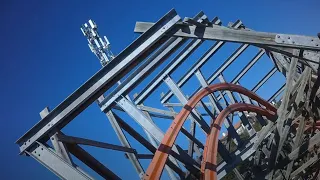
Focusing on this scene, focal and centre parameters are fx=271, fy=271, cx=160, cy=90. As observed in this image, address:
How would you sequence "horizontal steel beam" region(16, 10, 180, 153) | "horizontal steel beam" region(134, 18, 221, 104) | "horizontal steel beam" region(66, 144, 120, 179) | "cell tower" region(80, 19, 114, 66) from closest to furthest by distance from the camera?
"horizontal steel beam" region(16, 10, 180, 153) < "horizontal steel beam" region(66, 144, 120, 179) < "horizontal steel beam" region(134, 18, 221, 104) < "cell tower" region(80, 19, 114, 66)

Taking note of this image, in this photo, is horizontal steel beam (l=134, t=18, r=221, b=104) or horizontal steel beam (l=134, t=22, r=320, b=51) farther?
horizontal steel beam (l=134, t=18, r=221, b=104)

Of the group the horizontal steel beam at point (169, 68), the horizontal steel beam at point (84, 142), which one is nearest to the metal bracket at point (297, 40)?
the horizontal steel beam at point (84, 142)

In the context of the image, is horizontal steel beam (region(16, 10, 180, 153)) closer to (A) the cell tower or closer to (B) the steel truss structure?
(B) the steel truss structure

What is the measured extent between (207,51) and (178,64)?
158cm

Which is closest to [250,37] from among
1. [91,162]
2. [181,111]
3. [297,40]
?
[297,40]

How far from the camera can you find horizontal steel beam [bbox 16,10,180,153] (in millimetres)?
3662

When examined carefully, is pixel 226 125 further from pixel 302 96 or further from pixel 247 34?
pixel 247 34

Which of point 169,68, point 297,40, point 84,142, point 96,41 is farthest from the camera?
point 96,41

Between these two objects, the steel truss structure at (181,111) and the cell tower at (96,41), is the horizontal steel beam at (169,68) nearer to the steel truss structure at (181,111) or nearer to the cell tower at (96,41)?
the steel truss structure at (181,111)

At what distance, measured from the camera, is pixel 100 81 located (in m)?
3.75

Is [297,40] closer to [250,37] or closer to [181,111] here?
Answer: [250,37]

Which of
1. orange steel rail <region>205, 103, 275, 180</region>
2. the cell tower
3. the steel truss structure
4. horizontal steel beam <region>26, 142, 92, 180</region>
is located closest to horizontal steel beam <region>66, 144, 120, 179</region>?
the steel truss structure

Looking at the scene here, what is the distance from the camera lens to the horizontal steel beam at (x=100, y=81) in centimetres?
366

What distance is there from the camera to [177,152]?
234 inches
